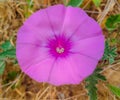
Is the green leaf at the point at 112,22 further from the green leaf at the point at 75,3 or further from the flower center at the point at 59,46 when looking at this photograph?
the flower center at the point at 59,46

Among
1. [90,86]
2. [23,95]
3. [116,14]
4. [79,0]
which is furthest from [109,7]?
[23,95]

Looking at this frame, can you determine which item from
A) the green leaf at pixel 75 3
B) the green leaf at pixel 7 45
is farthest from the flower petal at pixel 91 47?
the green leaf at pixel 7 45

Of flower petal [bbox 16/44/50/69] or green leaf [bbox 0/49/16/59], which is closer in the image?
flower petal [bbox 16/44/50/69]

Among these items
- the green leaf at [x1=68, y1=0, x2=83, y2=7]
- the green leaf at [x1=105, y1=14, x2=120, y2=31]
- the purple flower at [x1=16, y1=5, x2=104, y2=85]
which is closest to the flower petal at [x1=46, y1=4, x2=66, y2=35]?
the purple flower at [x1=16, y1=5, x2=104, y2=85]

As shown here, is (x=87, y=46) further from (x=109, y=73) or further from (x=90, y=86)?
(x=109, y=73)

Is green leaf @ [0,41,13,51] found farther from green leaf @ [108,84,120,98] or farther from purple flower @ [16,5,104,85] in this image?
green leaf @ [108,84,120,98]

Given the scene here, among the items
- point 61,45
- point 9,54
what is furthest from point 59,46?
point 9,54
